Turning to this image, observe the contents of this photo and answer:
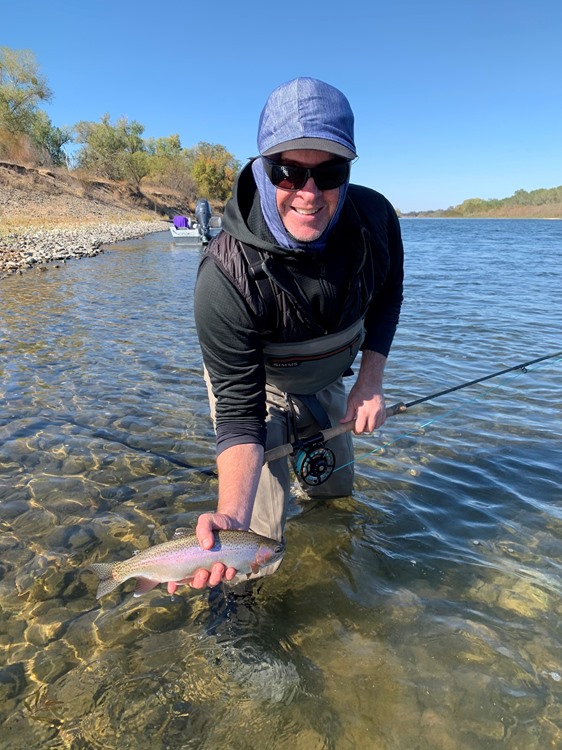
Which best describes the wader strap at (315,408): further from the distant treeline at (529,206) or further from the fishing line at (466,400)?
the distant treeline at (529,206)

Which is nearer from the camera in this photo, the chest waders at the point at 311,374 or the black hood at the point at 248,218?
the black hood at the point at 248,218

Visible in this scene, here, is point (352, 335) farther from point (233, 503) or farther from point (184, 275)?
point (184, 275)

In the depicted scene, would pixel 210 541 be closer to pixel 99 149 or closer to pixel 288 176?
pixel 288 176

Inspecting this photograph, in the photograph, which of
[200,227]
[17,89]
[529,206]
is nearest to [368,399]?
[200,227]

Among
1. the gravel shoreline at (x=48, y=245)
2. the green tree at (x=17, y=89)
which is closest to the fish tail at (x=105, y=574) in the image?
the gravel shoreline at (x=48, y=245)

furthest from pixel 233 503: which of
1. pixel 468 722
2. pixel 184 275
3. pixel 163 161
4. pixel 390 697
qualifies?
pixel 163 161

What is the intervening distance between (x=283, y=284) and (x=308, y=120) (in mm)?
851

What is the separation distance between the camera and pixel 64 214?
1868 inches

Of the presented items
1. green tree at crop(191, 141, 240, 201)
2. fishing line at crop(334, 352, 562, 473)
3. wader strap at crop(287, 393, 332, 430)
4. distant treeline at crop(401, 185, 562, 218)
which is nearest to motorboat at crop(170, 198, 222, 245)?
fishing line at crop(334, 352, 562, 473)

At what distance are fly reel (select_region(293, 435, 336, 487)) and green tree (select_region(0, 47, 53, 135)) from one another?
69.2m

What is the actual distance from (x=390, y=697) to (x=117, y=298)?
581 inches

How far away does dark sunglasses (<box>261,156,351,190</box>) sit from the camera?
2689 millimetres

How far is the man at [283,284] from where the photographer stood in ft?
8.70

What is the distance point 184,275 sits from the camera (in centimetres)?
2256
